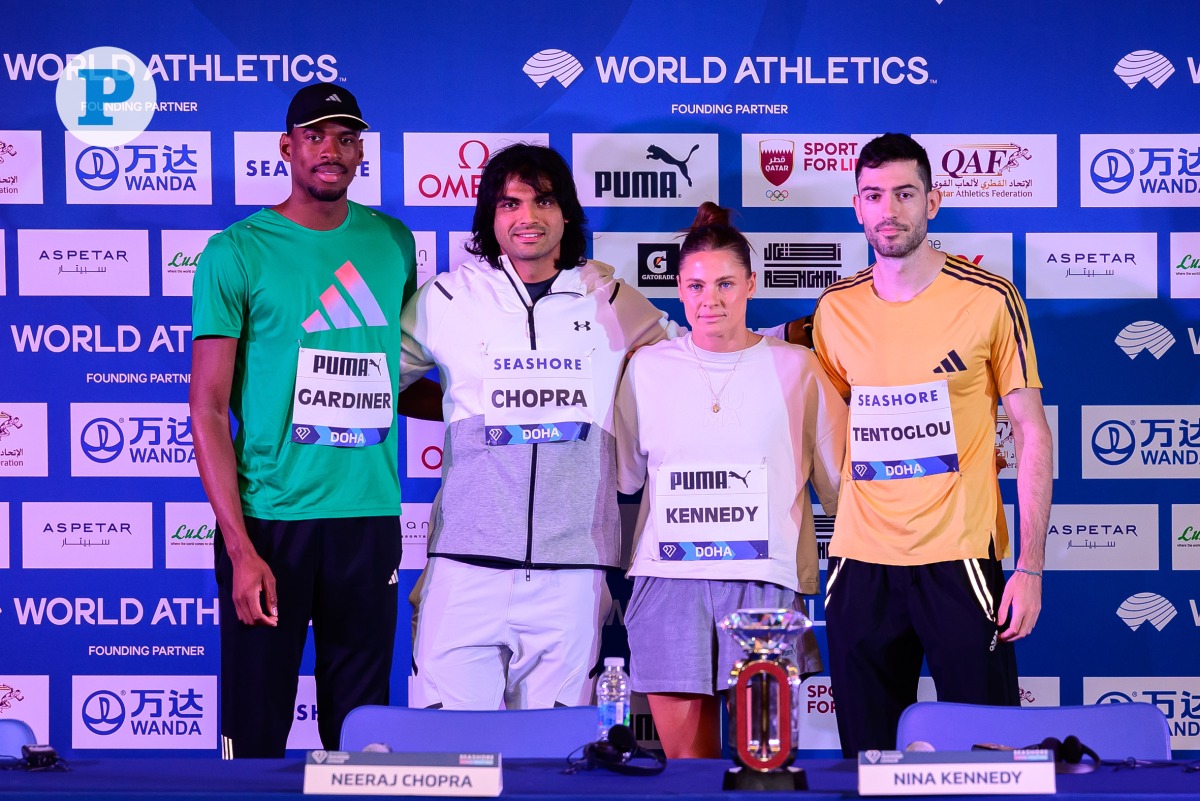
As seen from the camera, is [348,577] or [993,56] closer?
[348,577]

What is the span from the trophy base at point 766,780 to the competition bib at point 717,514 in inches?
59.0

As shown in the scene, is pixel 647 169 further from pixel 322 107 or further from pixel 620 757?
pixel 620 757

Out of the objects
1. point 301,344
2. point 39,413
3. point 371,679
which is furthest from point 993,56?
point 39,413

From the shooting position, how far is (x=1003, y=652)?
3203 millimetres

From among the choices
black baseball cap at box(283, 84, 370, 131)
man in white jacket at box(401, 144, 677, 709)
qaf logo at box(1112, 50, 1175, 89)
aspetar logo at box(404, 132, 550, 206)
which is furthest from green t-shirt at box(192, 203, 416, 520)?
qaf logo at box(1112, 50, 1175, 89)

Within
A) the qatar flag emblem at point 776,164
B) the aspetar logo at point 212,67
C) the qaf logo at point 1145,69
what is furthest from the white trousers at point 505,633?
the qaf logo at point 1145,69

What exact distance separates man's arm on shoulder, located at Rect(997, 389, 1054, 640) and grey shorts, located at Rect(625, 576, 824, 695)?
1.96 ft

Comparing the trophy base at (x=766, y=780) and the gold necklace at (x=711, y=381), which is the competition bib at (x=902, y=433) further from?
the trophy base at (x=766, y=780)

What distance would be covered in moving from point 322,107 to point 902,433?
188 cm

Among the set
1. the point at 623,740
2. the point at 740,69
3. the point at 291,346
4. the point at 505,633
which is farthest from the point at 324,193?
the point at 623,740

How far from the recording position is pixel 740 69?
4.13 m

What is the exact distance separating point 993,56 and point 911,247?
1294 mm

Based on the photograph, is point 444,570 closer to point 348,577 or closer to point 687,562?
point 348,577

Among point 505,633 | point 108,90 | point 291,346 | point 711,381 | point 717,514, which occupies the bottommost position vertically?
point 505,633
